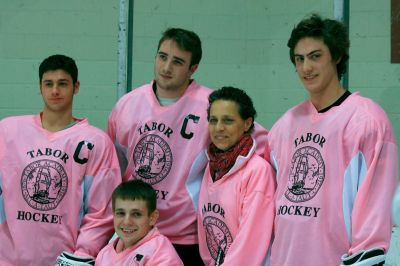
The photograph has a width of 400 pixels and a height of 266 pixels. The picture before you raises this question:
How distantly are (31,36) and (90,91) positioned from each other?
0.50 meters

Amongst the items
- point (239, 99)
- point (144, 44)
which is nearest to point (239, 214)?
point (239, 99)

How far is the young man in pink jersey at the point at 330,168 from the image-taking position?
244 cm

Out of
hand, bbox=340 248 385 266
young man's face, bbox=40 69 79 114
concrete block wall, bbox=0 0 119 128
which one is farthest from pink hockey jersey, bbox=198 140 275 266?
concrete block wall, bbox=0 0 119 128

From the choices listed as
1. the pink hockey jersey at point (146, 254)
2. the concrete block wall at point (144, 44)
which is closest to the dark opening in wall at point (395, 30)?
the concrete block wall at point (144, 44)

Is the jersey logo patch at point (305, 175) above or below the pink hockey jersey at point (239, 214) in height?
above

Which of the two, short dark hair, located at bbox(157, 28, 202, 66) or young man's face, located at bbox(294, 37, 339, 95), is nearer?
young man's face, located at bbox(294, 37, 339, 95)

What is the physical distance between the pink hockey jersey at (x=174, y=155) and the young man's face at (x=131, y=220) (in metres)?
0.16

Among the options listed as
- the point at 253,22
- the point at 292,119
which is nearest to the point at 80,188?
the point at 292,119

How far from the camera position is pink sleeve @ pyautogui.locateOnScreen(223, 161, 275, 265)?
2.68m

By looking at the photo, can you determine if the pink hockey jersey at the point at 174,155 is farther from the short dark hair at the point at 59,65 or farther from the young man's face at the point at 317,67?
the young man's face at the point at 317,67

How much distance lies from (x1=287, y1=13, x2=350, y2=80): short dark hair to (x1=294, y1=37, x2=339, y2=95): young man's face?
2 cm

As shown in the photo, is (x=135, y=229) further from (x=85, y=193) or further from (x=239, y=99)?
(x=239, y=99)

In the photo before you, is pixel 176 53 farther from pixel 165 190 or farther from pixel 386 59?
pixel 386 59

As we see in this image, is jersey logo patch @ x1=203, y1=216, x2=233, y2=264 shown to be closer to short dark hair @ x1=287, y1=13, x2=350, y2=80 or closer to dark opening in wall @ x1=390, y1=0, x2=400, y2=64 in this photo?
short dark hair @ x1=287, y1=13, x2=350, y2=80
